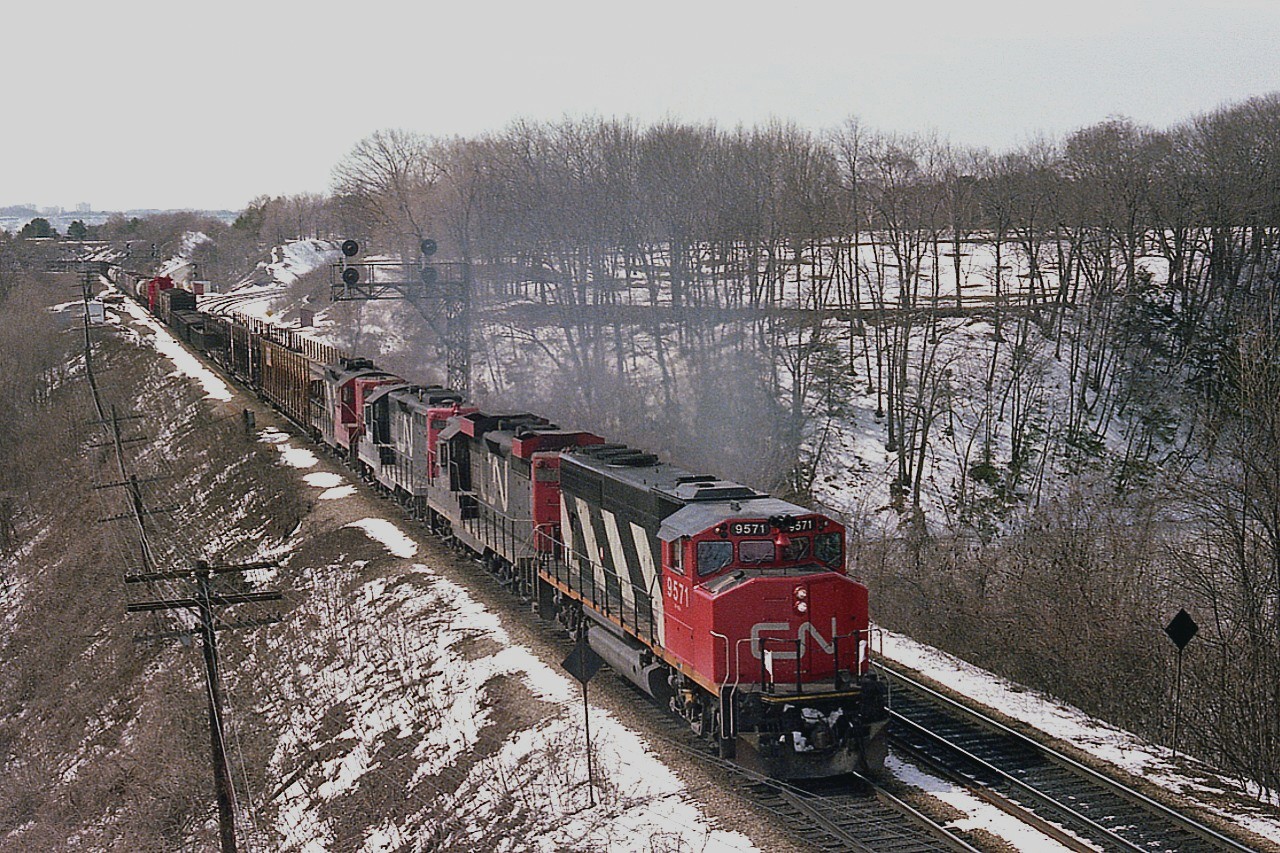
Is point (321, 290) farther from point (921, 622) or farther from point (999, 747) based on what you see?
point (999, 747)

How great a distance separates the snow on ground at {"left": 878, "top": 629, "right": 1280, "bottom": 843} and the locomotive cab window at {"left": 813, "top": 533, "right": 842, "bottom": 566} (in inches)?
128

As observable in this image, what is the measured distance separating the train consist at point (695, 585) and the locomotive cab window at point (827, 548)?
16 mm

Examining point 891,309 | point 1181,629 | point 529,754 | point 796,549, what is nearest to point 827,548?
point 796,549

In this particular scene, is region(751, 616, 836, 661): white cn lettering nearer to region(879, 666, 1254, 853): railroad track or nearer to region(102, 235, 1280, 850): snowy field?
region(102, 235, 1280, 850): snowy field

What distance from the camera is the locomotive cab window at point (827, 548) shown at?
50.5 feet

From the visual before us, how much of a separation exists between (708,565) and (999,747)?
194 inches

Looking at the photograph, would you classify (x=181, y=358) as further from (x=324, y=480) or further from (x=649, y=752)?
(x=649, y=752)

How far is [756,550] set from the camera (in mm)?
15172

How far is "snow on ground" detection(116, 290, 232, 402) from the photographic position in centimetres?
6569

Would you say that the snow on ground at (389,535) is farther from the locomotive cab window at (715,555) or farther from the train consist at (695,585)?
the locomotive cab window at (715,555)

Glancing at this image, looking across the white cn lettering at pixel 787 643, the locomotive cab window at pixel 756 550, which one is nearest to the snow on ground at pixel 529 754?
the white cn lettering at pixel 787 643

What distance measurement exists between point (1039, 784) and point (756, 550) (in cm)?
448

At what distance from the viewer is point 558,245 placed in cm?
6038

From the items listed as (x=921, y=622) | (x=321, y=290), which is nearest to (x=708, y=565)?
(x=921, y=622)
